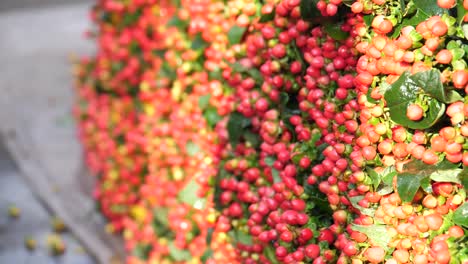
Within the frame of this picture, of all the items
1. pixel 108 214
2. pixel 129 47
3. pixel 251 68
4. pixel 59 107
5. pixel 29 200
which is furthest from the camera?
pixel 59 107

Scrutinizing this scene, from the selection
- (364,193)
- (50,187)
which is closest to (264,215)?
(364,193)

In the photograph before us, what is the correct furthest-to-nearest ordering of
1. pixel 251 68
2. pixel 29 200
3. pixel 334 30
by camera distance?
pixel 29 200
pixel 251 68
pixel 334 30

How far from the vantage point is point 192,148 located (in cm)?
283

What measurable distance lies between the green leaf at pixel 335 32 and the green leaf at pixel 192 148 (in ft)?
3.41

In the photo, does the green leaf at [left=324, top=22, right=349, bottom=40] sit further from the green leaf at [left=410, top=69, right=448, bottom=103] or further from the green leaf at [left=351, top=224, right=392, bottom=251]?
the green leaf at [left=351, top=224, right=392, bottom=251]

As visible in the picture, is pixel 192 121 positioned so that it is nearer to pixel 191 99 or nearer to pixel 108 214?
pixel 191 99

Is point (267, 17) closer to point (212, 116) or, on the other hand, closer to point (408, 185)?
point (212, 116)

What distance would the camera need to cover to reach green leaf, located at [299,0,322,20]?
1.90 metres

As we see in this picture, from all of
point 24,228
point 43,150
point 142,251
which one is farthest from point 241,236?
point 43,150

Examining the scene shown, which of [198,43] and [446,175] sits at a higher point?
[446,175]

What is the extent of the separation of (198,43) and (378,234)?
132 centimetres

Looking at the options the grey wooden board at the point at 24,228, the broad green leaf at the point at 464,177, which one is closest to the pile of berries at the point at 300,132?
the broad green leaf at the point at 464,177

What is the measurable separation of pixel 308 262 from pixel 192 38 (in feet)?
4.09

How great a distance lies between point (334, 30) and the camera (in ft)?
6.14
